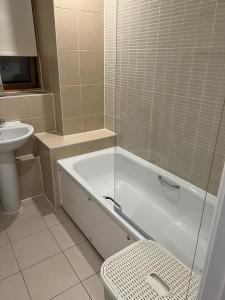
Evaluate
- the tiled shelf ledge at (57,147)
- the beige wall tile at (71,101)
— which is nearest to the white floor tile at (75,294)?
the tiled shelf ledge at (57,147)

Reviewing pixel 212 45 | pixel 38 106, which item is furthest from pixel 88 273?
pixel 212 45

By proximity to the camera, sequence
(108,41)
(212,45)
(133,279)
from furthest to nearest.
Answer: (108,41)
(212,45)
(133,279)

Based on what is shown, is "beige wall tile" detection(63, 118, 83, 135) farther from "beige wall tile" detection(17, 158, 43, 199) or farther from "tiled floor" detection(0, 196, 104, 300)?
"tiled floor" detection(0, 196, 104, 300)

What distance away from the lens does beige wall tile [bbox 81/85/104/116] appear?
7.43ft

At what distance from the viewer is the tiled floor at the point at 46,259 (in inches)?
57.4

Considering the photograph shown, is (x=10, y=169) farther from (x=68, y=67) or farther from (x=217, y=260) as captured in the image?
(x=217, y=260)

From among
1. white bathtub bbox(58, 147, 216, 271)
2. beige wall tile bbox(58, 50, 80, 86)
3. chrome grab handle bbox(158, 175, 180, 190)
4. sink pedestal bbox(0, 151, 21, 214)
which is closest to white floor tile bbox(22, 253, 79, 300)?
white bathtub bbox(58, 147, 216, 271)

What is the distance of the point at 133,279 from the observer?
0.97m

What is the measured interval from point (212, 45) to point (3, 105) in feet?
5.69

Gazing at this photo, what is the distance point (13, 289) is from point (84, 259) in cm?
49

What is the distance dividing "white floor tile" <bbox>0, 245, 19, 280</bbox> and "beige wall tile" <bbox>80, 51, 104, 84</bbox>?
159 cm

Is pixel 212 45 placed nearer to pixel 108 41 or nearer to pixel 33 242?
pixel 108 41

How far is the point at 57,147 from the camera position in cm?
204

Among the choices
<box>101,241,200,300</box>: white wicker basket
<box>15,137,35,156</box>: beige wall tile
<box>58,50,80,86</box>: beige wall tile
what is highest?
<box>58,50,80,86</box>: beige wall tile
